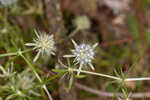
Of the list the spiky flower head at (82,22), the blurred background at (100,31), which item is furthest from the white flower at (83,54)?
the spiky flower head at (82,22)

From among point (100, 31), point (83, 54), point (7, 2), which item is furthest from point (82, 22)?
point (83, 54)

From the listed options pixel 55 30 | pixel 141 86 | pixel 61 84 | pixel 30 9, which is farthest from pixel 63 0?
pixel 141 86

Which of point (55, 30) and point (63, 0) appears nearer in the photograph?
point (55, 30)

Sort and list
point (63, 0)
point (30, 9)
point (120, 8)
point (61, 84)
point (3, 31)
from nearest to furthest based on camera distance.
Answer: point (61, 84)
point (3, 31)
point (30, 9)
point (63, 0)
point (120, 8)

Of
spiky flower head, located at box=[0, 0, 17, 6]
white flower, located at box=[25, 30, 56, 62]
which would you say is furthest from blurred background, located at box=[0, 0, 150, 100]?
white flower, located at box=[25, 30, 56, 62]

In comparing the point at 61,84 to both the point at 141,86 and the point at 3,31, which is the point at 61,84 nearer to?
the point at 3,31

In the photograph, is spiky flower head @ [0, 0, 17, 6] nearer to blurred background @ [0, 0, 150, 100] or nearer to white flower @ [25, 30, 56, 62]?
blurred background @ [0, 0, 150, 100]

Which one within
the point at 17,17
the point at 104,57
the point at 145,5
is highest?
the point at 17,17
